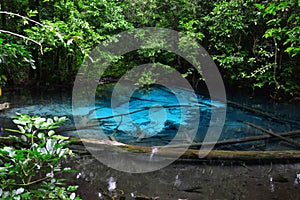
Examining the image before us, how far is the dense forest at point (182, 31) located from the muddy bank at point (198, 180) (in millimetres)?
4255

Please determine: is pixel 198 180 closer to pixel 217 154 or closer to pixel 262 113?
pixel 217 154

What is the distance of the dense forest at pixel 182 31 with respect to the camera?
732 cm

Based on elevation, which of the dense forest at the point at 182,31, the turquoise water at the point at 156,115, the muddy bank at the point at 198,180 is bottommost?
the muddy bank at the point at 198,180

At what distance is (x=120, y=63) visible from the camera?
10.4m

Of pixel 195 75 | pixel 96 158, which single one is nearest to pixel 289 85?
pixel 195 75

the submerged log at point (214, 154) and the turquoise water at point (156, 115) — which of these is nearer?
the submerged log at point (214, 154)

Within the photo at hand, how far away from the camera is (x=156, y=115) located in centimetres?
592

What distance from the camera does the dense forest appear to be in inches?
288

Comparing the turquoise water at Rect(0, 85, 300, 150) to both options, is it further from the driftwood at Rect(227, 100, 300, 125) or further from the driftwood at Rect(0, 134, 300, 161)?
the driftwood at Rect(0, 134, 300, 161)

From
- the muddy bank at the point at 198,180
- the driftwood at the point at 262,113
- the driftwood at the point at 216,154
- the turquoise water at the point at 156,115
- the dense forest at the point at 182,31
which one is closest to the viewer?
the muddy bank at the point at 198,180

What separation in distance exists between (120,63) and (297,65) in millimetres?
6598

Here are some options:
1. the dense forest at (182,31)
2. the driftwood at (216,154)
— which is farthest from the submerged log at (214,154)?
the dense forest at (182,31)

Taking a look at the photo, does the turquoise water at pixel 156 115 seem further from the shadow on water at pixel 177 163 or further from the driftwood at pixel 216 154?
the driftwood at pixel 216 154

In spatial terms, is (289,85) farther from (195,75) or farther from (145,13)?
(145,13)
